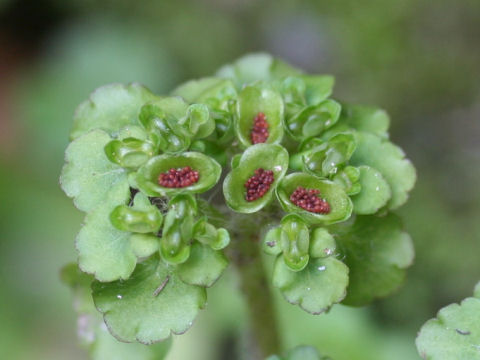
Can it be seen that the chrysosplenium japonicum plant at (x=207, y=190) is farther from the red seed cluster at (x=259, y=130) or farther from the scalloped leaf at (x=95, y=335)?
the scalloped leaf at (x=95, y=335)

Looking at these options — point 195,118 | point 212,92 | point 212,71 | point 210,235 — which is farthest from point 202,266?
point 212,71

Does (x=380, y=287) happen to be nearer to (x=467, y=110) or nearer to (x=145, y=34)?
(x=467, y=110)

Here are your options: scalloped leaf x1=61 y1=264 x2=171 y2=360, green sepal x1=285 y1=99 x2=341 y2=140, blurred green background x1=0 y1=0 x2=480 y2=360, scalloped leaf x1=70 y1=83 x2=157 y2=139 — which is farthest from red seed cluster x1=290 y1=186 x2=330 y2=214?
blurred green background x1=0 y1=0 x2=480 y2=360

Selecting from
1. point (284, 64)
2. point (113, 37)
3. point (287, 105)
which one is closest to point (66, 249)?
point (113, 37)

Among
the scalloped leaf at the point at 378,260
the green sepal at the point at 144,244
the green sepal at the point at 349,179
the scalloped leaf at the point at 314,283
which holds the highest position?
the green sepal at the point at 144,244

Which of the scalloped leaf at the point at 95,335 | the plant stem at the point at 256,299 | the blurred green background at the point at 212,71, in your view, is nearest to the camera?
the plant stem at the point at 256,299

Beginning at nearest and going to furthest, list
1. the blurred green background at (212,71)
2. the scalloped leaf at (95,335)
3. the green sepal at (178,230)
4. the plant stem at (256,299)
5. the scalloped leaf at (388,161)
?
the green sepal at (178,230) → the scalloped leaf at (388,161) → the plant stem at (256,299) → the scalloped leaf at (95,335) → the blurred green background at (212,71)

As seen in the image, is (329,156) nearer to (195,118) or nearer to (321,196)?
(321,196)

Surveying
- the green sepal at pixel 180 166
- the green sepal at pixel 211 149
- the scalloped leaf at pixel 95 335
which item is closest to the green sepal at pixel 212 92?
the green sepal at pixel 211 149
